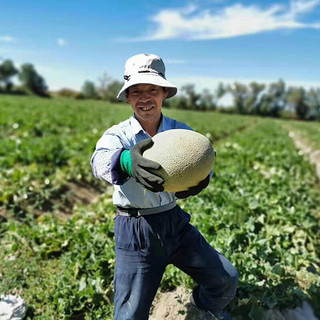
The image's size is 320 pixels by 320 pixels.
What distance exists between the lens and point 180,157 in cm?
218

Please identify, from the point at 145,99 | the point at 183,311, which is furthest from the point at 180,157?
the point at 183,311

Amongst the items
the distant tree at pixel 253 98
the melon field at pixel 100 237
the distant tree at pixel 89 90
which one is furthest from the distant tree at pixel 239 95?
the melon field at pixel 100 237

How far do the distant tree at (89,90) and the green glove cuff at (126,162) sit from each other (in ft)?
241

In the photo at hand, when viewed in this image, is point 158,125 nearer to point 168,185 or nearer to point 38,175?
point 168,185

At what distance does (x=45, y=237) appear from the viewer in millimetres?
4473

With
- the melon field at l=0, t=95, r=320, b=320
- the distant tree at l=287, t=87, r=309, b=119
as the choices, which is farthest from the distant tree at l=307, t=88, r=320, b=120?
the melon field at l=0, t=95, r=320, b=320

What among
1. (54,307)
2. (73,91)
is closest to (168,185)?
(54,307)

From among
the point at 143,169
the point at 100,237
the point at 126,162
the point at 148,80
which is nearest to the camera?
the point at 143,169

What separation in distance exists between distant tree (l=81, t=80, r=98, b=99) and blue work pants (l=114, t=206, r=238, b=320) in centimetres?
7303

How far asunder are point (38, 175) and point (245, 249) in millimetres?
4053

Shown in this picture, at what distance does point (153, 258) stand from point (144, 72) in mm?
1331

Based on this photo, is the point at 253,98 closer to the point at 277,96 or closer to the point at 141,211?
the point at 277,96

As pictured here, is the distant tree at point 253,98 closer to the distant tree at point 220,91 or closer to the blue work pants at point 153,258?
the distant tree at point 220,91

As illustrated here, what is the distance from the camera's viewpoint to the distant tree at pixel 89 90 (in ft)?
245
